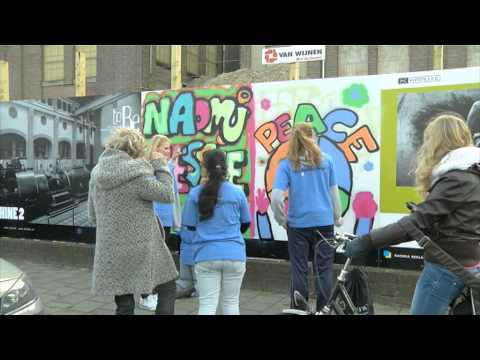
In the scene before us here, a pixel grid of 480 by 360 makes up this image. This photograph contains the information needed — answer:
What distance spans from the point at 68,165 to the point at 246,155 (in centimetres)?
306

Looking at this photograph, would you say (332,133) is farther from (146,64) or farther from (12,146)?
(146,64)

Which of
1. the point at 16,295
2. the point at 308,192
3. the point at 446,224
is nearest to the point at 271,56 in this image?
the point at 308,192

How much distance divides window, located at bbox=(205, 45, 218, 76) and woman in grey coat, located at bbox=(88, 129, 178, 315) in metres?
21.1

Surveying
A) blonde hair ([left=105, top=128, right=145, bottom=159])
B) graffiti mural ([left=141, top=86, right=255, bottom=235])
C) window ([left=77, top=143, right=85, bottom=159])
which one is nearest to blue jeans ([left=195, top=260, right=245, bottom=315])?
blonde hair ([left=105, top=128, right=145, bottom=159])

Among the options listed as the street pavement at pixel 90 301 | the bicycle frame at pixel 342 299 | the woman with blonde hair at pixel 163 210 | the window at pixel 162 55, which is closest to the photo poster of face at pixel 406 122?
the street pavement at pixel 90 301

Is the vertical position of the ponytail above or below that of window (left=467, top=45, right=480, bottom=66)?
below

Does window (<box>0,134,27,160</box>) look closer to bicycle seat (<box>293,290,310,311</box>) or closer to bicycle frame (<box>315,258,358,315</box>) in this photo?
bicycle seat (<box>293,290,310,311</box>)

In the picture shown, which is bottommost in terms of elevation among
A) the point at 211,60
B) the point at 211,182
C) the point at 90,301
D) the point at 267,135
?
the point at 90,301

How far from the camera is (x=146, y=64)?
22172 mm

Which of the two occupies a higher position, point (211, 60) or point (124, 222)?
point (211, 60)

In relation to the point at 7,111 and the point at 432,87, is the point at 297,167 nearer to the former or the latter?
the point at 432,87

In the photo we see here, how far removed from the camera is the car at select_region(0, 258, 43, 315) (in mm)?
3645

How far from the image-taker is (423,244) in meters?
2.76

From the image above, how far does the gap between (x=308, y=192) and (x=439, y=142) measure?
6.36 ft
